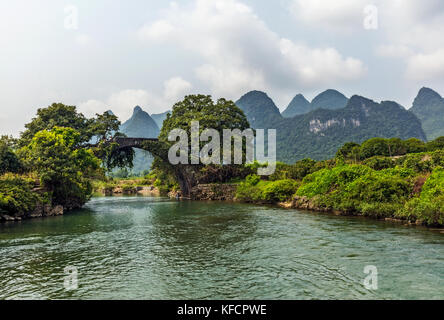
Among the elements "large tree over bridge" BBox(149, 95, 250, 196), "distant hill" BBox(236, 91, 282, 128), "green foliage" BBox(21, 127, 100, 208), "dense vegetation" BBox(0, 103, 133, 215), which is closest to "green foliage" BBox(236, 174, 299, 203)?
"large tree over bridge" BBox(149, 95, 250, 196)

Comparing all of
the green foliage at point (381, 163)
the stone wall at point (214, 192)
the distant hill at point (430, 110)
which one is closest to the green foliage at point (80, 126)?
the stone wall at point (214, 192)

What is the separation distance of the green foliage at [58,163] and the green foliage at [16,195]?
1.37 metres

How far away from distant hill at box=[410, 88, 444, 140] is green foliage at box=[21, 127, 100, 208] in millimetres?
125343

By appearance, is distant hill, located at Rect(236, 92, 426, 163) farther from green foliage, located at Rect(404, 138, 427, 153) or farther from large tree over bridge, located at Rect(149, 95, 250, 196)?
large tree over bridge, located at Rect(149, 95, 250, 196)

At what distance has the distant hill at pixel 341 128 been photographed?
106 meters

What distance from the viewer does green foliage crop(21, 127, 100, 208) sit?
21547mm

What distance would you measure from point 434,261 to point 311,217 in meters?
9.74

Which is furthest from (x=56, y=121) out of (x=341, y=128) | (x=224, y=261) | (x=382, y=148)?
(x=341, y=128)

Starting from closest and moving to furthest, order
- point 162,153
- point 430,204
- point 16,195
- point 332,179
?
1. point 430,204
2. point 16,195
3. point 332,179
4. point 162,153

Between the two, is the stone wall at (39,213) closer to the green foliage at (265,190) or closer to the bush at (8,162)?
the bush at (8,162)

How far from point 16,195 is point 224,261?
14.7 m

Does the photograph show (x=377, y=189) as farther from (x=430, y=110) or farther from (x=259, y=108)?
(x=430, y=110)

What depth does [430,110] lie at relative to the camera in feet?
471

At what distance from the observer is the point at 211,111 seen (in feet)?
124
